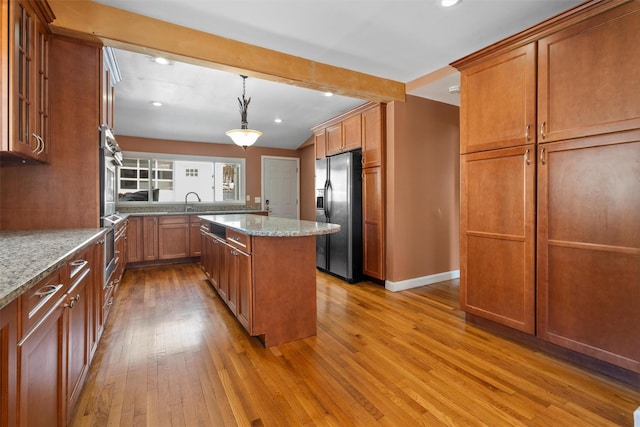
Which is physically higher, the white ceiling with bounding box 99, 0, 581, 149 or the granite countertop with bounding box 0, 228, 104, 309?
the white ceiling with bounding box 99, 0, 581, 149

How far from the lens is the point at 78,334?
160 cm

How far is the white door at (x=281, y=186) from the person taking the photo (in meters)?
6.71

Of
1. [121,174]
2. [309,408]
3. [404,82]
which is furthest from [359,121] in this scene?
[121,174]

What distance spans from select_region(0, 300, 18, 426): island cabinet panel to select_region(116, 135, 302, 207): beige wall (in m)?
5.52

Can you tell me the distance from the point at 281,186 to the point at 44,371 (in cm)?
587

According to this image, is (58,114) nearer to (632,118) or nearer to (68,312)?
(68,312)

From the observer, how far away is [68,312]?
4.58ft

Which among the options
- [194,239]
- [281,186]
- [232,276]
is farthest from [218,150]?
[232,276]

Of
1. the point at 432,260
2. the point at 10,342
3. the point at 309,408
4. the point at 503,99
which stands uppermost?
the point at 503,99

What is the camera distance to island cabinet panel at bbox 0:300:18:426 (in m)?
0.82

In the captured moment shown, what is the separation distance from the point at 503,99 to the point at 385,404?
2.37m

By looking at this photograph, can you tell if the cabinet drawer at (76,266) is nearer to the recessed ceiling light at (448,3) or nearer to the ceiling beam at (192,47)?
the ceiling beam at (192,47)

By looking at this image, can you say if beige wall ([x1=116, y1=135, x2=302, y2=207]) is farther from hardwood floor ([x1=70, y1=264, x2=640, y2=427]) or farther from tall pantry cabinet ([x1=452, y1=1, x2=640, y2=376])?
tall pantry cabinet ([x1=452, y1=1, x2=640, y2=376])

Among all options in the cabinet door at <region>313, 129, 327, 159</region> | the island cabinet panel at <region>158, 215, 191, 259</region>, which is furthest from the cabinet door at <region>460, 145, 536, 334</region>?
the island cabinet panel at <region>158, 215, 191, 259</region>
